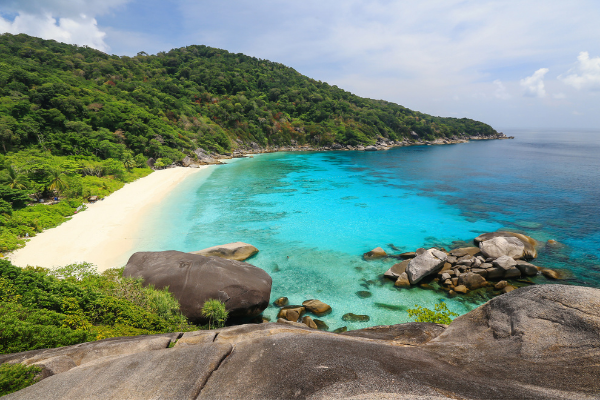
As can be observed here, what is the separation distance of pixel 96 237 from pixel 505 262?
108ft

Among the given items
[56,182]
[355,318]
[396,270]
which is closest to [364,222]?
[396,270]

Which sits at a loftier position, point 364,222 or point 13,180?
point 13,180

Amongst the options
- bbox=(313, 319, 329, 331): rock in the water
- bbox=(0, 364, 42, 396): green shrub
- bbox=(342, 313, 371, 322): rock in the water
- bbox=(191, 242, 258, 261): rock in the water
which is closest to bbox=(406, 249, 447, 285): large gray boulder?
bbox=(342, 313, 371, 322): rock in the water

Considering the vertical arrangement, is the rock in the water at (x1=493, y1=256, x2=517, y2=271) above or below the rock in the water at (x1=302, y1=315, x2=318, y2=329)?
above

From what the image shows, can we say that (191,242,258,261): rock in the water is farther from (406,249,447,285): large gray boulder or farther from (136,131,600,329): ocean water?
(406,249,447,285): large gray boulder

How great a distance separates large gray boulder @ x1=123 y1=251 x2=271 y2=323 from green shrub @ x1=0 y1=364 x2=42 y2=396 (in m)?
7.11

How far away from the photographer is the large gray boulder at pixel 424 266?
17453 millimetres

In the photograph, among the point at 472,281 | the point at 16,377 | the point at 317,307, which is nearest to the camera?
the point at 16,377

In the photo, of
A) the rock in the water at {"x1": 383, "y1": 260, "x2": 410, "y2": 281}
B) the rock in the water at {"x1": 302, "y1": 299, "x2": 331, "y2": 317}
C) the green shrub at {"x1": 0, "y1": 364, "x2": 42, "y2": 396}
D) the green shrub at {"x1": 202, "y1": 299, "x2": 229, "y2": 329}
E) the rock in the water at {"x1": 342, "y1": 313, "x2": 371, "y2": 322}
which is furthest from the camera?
the rock in the water at {"x1": 383, "y1": 260, "x2": 410, "y2": 281}

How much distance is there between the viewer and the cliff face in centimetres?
501

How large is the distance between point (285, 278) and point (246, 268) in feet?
12.6

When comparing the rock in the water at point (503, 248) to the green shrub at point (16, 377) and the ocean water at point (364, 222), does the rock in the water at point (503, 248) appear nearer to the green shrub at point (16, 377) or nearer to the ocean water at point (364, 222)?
the ocean water at point (364, 222)

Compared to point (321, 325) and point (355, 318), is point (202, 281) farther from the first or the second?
point (355, 318)

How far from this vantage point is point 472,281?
17.2 m
